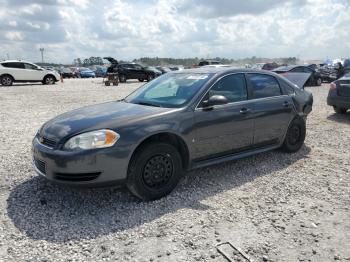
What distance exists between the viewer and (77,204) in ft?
13.8

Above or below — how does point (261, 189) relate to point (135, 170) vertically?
below

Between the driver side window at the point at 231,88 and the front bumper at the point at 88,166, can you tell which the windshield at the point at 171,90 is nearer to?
the driver side window at the point at 231,88

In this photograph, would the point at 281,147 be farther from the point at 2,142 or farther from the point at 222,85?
the point at 2,142

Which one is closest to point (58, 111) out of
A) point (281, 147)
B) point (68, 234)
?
point (281, 147)

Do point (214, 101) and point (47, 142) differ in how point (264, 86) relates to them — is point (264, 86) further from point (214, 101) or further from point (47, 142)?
point (47, 142)

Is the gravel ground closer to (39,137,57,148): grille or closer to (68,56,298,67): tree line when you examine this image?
(39,137,57,148): grille

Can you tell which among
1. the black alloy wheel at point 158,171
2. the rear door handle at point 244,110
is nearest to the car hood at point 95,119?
the black alloy wheel at point 158,171

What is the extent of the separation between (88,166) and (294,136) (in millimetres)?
3939

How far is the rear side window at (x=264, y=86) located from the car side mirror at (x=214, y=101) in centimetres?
96

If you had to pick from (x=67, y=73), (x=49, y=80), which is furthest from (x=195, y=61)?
(x=49, y=80)

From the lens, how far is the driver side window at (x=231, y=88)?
16.1 feet

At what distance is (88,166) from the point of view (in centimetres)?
381

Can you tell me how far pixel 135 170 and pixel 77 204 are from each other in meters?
0.85

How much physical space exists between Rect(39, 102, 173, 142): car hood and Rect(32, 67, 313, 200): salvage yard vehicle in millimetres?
12
